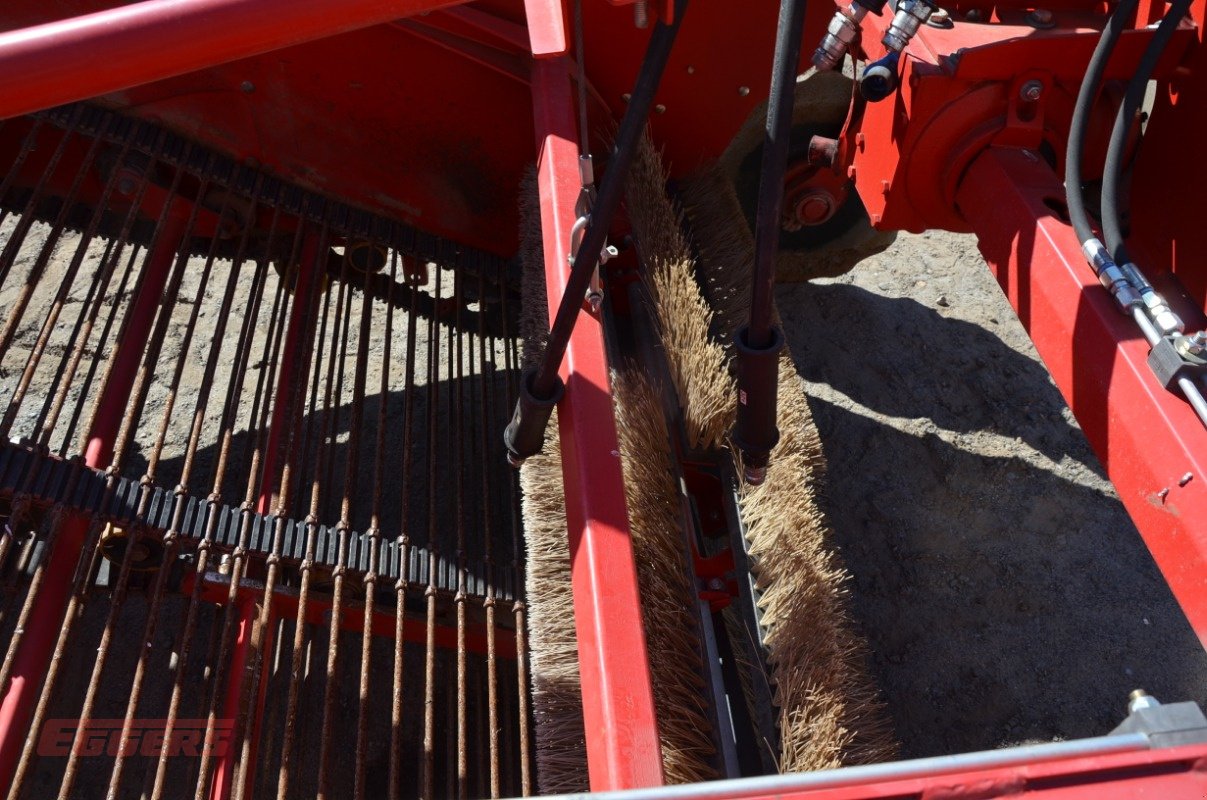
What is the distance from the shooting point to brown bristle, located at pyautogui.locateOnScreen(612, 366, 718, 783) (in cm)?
164

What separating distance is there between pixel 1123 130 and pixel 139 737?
2.54m

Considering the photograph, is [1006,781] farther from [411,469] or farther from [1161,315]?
[411,469]

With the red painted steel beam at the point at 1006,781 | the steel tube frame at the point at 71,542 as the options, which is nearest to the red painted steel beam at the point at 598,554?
the red painted steel beam at the point at 1006,781

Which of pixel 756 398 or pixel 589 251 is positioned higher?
pixel 589 251

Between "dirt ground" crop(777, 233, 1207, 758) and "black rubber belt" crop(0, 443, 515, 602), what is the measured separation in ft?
3.32

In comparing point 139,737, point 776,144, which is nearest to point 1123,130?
point 776,144

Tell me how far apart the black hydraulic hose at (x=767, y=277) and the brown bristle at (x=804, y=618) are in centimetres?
11

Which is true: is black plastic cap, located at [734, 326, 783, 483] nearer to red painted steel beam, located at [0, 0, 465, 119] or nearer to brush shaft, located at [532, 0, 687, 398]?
brush shaft, located at [532, 0, 687, 398]

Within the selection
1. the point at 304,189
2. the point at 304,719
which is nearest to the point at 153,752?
the point at 304,719

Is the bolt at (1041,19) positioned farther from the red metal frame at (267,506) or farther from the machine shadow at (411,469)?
the red metal frame at (267,506)

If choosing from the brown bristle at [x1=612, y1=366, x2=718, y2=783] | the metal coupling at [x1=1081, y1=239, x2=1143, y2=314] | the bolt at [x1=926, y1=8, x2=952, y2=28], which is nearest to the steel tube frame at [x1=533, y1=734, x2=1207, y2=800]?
the brown bristle at [x1=612, y1=366, x2=718, y2=783]

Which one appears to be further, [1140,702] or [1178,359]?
[1178,359]

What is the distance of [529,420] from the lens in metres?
1.78

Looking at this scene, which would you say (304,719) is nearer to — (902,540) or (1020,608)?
(902,540)
